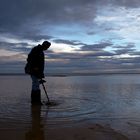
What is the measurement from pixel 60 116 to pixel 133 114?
2.11 meters

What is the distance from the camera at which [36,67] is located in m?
10.9

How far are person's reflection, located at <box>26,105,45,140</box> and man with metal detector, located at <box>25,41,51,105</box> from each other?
1.46m

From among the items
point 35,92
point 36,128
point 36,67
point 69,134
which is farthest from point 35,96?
point 69,134

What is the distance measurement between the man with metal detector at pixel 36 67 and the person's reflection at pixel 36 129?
57.6 inches

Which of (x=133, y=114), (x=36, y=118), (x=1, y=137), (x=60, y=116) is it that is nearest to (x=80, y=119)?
(x=60, y=116)

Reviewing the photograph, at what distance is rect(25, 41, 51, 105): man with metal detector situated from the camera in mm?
10875

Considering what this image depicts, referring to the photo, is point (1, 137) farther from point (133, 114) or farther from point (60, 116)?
point (133, 114)

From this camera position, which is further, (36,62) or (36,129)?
(36,62)

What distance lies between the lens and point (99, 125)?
24.4ft

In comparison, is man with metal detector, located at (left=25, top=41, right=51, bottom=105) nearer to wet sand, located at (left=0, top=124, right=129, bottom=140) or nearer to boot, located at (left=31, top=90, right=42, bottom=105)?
boot, located at (left=31, top=90, right=42, bottom=105)

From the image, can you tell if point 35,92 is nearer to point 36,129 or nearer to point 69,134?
point 36,129

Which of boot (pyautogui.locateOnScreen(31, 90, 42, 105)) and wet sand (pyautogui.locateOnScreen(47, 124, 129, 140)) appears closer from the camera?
wet sand (pyautogui.locateOnScreen(47, 124, 129, 140))

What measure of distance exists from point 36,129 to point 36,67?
4235 millimetres

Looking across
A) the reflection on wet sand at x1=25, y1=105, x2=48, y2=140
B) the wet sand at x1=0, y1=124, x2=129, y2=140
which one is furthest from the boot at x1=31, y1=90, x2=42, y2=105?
the wet sand at x1=0, y1=124, x2=129, y2=140
